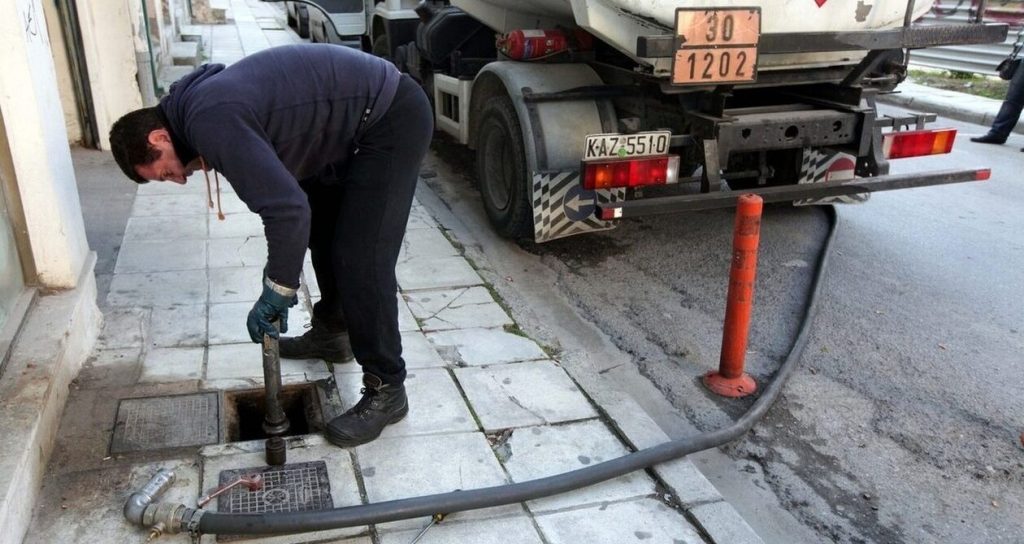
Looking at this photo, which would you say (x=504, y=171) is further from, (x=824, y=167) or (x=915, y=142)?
(x=915, y=142)

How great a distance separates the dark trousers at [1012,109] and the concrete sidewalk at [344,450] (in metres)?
6.93

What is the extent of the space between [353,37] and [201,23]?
8341mm

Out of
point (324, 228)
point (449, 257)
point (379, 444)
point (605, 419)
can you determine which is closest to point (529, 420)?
point (605, 419)

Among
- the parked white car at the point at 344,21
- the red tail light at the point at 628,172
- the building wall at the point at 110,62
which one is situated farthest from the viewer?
the parked white car at the point at 344,21

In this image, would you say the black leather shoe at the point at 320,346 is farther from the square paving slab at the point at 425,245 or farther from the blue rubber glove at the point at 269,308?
the square paving slab at the point at 425,245

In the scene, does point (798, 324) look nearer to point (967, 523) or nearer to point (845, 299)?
point (845, 299)

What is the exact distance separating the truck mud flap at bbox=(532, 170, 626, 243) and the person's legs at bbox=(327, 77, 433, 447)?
1958 mm

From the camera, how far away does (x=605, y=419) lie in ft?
11.5

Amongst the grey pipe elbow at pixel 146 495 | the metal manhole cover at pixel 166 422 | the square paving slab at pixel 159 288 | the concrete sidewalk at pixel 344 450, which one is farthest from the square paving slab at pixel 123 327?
the grey pipe elbow at pixel 146 495

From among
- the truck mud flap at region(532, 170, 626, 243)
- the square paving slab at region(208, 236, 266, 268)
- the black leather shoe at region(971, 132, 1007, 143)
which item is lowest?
the black leather shoe at region(971, 132, 1007, 143)

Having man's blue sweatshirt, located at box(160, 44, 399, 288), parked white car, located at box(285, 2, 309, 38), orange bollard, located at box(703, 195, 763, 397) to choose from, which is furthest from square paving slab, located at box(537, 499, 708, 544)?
parked white car, located at box(285, 2, 309, 38)

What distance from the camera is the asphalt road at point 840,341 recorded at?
324 centimetres

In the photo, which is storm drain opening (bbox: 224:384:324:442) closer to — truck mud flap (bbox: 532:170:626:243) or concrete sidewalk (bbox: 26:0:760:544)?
concrete sidewalk (bbox: 26:0:760:544)

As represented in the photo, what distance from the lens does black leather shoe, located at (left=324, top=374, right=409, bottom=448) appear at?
3197 millimetres
